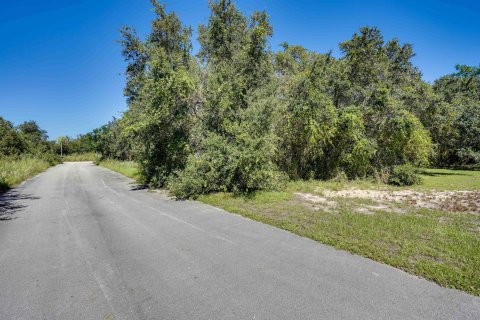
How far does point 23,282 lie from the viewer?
4027 mm

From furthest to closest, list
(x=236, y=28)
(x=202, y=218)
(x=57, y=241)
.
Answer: (x=236, y=28) → (x=202, y=218) → (x=57, y=241)

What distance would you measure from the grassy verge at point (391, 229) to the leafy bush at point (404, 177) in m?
5.69

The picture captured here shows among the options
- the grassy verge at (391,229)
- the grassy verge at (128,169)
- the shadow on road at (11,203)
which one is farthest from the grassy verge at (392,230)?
the grassy verge at (128,169)

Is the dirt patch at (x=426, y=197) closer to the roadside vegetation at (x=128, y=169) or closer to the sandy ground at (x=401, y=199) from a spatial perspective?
the sandy ground at (x=401, y=199)

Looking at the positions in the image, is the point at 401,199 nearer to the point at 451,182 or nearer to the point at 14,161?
the point at 451,182

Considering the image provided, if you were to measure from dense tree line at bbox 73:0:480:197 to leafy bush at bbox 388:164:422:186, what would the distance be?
2.81 ft

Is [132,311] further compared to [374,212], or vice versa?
[374,212]

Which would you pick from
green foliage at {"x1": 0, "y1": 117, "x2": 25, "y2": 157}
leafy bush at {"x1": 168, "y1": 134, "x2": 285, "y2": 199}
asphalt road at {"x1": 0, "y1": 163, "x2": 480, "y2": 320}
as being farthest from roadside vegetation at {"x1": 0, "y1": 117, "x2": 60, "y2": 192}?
asphalt road at {"x1": 0, "y1": 163, "x2": 480, "y2": 320}

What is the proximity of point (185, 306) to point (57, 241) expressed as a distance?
4.43m

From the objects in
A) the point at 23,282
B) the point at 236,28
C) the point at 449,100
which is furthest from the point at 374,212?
the point at 449,100

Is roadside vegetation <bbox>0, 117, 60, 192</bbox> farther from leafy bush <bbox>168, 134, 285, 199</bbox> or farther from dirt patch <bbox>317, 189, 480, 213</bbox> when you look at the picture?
dirt patch <bbox>317, 189, 480, 213</bbox>

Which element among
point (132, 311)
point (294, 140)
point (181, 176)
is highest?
point (294, 140)

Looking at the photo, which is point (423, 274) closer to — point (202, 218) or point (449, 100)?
point (202, 218)

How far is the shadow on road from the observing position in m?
8.62
